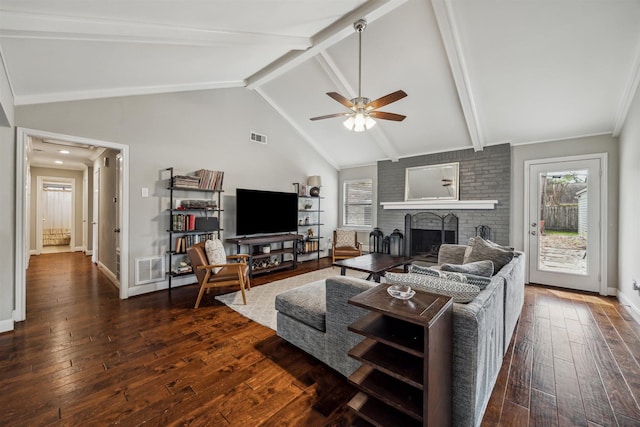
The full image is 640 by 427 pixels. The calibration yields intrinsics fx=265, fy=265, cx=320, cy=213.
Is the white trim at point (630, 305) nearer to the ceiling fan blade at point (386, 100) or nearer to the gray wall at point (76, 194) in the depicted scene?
the ceiling fan blade at point (386, 100)

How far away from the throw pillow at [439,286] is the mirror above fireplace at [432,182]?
4.12 metres

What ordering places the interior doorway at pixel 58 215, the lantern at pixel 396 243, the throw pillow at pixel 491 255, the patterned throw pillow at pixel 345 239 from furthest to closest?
the interior doorway at pixel 58 215
the patterned throw pillow at pixel 345 239
the lantern at pixel 396 243
the throw pillow at pixel 491 255

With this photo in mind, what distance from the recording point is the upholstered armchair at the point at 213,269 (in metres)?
3.31

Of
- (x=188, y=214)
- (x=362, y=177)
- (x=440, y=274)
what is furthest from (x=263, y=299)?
(x=362, y=177)

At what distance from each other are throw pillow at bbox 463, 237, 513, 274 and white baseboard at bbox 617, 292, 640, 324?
6.32 ft

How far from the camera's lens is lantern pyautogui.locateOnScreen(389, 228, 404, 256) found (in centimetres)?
593

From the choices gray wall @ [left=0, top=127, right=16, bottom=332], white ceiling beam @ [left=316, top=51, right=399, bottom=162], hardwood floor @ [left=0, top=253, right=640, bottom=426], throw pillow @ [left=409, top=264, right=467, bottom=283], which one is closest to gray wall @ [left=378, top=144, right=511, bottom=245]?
white ceiling beam @ [left=316, top=51, right=399, bottom=162]

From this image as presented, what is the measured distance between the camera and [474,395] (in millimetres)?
1343

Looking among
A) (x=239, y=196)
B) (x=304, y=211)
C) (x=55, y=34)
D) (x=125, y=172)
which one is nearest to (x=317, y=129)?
(x=304, y=211)

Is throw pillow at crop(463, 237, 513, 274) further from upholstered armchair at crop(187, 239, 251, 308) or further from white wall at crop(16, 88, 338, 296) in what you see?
white wall at crop(16, 88, 338, 296)

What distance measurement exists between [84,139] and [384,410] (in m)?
4.21

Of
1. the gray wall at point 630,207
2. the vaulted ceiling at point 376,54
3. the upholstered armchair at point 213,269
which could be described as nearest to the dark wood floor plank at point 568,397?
the gray wall at point 630,207

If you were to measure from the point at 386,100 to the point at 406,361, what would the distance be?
235 centimetres

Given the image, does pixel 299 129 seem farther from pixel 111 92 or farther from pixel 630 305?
pixel 630 305
